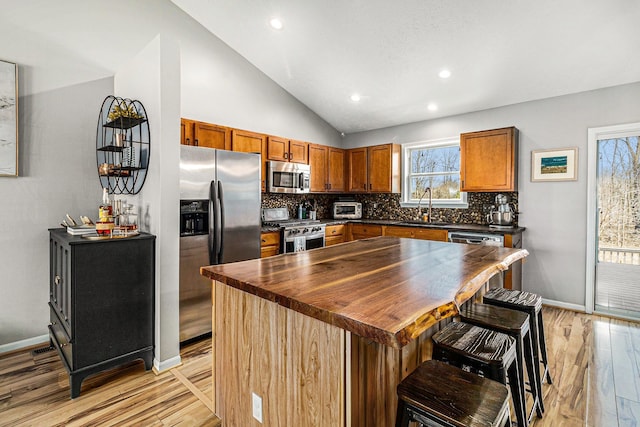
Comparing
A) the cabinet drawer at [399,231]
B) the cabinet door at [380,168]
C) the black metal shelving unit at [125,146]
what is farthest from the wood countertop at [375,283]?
the cabinet door at [380,168]

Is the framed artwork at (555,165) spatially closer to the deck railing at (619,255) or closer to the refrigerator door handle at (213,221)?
the deck railing at (619,255)

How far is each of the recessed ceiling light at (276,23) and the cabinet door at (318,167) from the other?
5.82ft

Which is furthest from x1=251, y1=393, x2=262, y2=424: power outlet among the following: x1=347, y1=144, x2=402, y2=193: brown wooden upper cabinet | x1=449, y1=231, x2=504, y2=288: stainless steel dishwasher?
x1=347, y1=144, x2=402, y2=193: brown wooden upper cabinet

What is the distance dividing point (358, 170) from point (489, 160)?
2045 millimetres

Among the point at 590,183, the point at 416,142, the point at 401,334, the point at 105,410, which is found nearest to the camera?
the point at 401,334

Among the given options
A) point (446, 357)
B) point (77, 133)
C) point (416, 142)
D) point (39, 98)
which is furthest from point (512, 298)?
point (39, 98)

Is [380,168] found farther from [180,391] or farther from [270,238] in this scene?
[180,391]

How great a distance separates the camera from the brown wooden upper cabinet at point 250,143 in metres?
4.14

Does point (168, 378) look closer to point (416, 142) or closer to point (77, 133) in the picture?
point (77, 133)

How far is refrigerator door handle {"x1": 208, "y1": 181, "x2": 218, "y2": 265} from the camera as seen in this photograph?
9.94 feet

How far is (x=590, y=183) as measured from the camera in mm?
3682

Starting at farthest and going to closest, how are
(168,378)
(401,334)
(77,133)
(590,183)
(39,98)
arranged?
(590,183), (77,133), (39,98), (168,378), (401,334)

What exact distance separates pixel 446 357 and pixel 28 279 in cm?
357

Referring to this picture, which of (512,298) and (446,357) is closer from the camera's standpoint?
(446,357)
